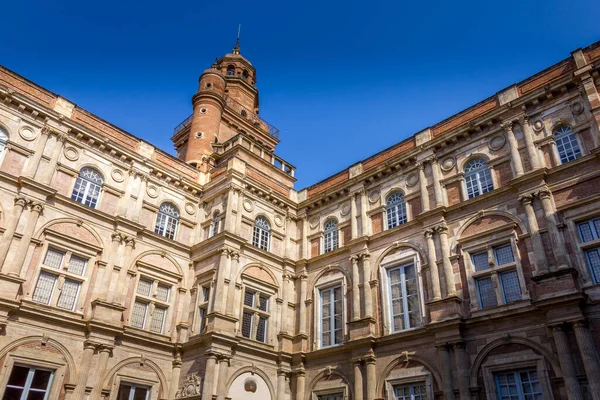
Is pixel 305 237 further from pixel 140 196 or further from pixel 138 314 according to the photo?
pixel 138 314

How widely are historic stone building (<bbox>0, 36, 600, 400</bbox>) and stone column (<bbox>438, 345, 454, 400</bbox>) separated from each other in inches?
2.2

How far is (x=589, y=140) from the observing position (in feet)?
57.7

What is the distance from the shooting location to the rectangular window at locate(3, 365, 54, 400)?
16.1 m

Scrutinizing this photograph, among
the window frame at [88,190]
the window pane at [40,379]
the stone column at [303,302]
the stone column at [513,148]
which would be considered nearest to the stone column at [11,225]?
the window frame at [88,190]

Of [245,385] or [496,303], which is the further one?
[245,385]

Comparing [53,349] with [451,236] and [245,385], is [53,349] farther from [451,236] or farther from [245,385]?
[451,236]

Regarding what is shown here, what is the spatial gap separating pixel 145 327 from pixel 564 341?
16.3 m

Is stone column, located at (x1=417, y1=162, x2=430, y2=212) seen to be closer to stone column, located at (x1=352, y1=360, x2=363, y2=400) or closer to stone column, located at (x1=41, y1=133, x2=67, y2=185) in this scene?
stone column, located at (x1=352, y1=360, x2=363, y2=400)

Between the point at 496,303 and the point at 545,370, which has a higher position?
the point at 496,303

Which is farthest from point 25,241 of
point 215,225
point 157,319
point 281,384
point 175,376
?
point 281,384

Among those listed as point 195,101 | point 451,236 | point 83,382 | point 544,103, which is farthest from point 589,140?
point 195,101

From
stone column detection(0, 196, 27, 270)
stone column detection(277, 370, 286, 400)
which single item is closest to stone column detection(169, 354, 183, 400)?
stone column detection(277, 370, 286, 400)

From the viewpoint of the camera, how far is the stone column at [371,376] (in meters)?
19.0

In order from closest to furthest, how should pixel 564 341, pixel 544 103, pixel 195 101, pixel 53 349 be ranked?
pixel 564 341 < pixel 53 349 < pixel 544 103 < pixel 195 101
